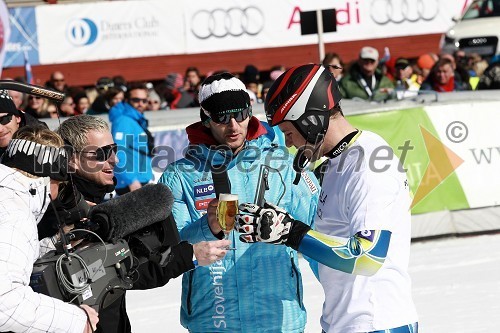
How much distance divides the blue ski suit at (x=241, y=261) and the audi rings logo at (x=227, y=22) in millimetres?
15003

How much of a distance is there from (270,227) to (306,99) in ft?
1.74

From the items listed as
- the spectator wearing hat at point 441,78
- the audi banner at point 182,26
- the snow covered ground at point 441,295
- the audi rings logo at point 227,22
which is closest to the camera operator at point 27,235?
the snow covered ground at point 441,295

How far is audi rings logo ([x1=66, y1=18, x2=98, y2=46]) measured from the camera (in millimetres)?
18703

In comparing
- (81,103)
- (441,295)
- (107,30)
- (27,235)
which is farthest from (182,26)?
(27,235)

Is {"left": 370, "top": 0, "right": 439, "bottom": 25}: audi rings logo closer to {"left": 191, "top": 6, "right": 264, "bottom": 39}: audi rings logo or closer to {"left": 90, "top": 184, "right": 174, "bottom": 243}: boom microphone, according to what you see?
{"left": 191, "top": 6, "right": 264, "bottom": 39}: audi rings logo

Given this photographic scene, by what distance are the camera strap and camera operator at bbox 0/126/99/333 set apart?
1.09m

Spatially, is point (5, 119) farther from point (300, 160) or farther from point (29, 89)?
point (300, 160)

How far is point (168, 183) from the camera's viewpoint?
4.56m

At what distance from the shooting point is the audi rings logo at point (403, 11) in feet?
67.2

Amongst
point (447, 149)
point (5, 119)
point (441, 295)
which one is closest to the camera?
point (5, 119)

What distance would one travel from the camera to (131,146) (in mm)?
9859

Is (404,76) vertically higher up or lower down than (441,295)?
higher up

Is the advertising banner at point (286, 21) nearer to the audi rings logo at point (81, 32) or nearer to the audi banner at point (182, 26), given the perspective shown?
the audi banner at point (182, 26)

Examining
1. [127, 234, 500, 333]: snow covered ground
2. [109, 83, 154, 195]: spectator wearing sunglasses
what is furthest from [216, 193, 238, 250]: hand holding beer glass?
[109, 83, 154, 195]: spectator wearing sunglasses
